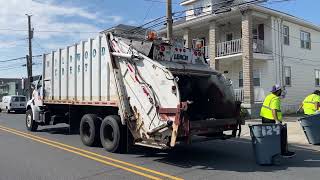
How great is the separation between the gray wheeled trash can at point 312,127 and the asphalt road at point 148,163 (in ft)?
1.60

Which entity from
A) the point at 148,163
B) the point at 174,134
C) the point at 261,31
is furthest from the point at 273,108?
the point at 261,31

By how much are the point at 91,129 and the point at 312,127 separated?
627 cm

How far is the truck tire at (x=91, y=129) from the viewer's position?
12.1m

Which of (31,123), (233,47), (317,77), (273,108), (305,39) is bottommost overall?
(31,123)

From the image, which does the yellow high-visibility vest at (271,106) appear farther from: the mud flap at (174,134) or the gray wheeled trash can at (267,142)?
the mud flap at (174,134)

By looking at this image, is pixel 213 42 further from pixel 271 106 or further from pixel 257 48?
pixel 271 106

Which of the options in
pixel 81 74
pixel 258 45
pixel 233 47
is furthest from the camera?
pixel 233 47

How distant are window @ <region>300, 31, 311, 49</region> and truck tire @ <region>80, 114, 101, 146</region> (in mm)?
20428

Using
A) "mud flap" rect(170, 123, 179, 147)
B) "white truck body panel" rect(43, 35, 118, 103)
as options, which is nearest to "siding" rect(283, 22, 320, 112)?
"white truck body panel" rect(43, 35, 118, 103)

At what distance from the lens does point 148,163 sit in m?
9.63

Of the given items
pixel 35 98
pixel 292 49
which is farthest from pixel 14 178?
pixel 292 49

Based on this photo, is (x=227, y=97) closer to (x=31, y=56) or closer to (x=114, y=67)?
(x=114, y=67)

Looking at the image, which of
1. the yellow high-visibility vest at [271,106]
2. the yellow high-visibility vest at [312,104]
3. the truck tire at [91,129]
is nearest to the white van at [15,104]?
the truck tire at [91,129]

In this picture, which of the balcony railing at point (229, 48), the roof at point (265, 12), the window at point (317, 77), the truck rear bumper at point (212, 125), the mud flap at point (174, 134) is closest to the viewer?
the mud flap at point (174, 134)
